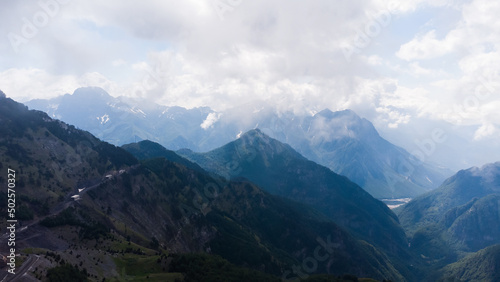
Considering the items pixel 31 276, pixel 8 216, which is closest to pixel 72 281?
pixel 31 276

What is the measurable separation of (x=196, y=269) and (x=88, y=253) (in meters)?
56.4

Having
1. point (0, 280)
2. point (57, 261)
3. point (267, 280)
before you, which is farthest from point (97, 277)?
point (267, 280)

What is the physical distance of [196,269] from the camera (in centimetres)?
17625

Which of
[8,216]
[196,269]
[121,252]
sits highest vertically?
[8,216]

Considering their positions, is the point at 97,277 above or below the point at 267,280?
above

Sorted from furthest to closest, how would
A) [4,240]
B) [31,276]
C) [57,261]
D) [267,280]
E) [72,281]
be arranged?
[267,280] → [4,240] → [57,261] → [72,281] → [31,276]

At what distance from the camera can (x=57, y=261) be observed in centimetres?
13988

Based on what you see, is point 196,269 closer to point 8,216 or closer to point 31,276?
point 31,276

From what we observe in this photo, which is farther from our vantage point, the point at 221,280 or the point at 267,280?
the point at 267,280

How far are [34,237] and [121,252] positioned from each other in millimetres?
45746

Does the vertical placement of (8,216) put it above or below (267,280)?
above

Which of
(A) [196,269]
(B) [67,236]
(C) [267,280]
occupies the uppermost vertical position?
(B) [67,236]

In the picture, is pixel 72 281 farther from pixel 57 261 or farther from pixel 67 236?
pixel 67 236

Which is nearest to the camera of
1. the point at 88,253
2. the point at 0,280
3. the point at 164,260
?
the point at 0,280
